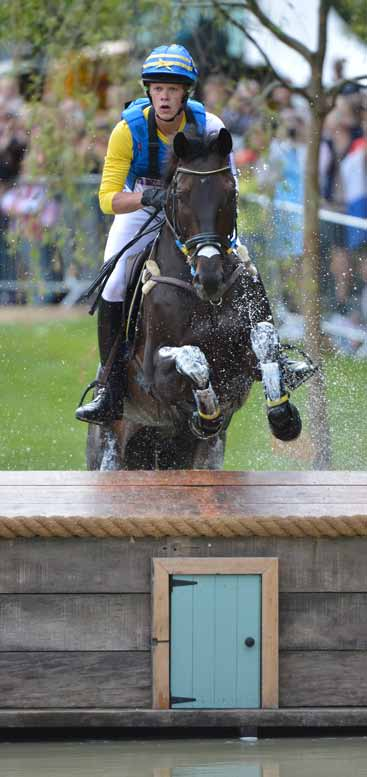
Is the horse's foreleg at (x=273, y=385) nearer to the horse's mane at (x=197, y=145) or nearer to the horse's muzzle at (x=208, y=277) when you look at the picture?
the horse's muzzle at (x=208, y=277)

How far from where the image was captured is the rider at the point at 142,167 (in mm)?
7012

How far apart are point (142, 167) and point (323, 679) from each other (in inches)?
111

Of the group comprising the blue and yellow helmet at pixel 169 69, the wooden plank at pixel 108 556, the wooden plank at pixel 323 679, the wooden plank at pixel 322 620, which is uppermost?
the blue and yellow helmet at pixel 169 69

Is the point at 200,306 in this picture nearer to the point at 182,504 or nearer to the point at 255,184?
the point at 182,504

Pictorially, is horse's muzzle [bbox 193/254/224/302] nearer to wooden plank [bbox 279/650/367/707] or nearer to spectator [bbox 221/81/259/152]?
wooden plank [bbox 279/650/367/707]

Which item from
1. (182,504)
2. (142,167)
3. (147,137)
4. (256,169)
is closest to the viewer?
(182,504)

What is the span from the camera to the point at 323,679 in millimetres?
5223

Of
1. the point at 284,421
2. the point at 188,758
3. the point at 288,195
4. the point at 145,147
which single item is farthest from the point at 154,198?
the point at 288,195

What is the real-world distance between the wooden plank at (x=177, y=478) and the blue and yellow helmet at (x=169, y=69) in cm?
176

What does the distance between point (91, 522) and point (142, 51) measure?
264 inches

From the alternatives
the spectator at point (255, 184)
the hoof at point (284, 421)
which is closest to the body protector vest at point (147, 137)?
the hoof at point (284, 421)

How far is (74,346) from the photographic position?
44.8ft

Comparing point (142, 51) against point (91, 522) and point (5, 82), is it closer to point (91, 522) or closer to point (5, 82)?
point (5, 82)

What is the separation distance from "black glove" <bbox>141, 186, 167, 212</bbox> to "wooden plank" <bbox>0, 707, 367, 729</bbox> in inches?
101
